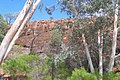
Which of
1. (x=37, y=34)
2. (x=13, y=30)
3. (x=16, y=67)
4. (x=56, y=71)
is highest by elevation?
(x=13, y=30)

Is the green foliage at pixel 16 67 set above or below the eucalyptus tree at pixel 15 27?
below

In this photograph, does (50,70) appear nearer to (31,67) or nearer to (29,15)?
(31,67)

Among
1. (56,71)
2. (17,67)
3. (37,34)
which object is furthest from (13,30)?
(37,34)

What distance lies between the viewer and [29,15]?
19.6 ft

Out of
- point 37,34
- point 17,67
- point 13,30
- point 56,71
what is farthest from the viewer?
point 37,34

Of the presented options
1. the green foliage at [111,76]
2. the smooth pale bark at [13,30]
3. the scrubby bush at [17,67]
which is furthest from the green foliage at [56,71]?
the smooth pale bark at [13,30]

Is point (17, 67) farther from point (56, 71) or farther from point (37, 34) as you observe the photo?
point (37, 34)

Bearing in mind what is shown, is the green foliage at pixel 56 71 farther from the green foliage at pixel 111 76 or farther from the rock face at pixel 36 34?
the rock face at pixel 36 34

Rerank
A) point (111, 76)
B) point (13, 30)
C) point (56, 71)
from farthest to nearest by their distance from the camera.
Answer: point (56, 71) < point (111, 76) < point (13, 30)

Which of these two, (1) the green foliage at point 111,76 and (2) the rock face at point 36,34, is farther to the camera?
(2) the rock face at point 36,34

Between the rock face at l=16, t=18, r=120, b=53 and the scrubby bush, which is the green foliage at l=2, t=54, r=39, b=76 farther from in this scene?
the rock face at l=16, t=18, r=120, b=53

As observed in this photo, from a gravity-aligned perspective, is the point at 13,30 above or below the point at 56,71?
above

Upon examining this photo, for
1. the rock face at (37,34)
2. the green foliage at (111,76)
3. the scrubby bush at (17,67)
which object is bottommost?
the green foliage at (111,76)

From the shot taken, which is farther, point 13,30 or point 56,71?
point 56,71
